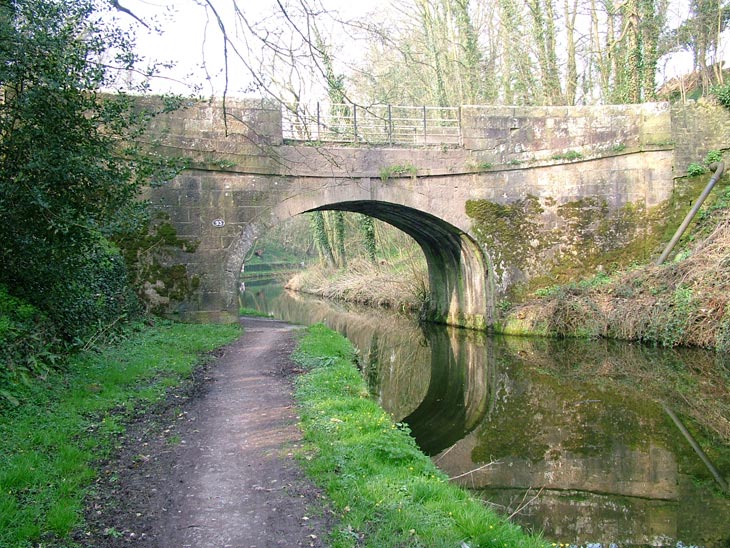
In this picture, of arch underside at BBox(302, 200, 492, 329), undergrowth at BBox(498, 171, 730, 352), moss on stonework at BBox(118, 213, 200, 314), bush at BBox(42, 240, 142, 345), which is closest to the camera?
bush at BBox(42, 240, 142, 345)

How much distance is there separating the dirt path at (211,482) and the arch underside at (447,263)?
24.3 ft

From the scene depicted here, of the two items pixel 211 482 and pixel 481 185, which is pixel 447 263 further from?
pixel 211 482

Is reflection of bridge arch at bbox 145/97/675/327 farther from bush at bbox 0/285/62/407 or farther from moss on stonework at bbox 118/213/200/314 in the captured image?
bush at bbox 0/285/62/407

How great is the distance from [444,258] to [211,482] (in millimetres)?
11898

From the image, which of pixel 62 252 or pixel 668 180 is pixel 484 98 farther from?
pixel 62 252

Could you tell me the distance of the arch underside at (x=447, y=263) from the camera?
13641 millimetres

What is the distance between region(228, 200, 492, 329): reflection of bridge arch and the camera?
12867 mm

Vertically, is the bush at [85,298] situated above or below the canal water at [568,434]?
above

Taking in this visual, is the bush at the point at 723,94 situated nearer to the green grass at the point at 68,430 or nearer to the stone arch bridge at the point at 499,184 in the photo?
the stone arch bridge at the point at 499,184

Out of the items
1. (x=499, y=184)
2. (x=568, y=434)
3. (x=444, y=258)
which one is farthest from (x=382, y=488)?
(x=444, y=258)

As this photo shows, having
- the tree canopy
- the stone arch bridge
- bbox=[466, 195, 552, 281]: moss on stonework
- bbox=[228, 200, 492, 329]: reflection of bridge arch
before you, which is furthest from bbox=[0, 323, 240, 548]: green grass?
bbox=[466, 195, 552, 281]: moss on stonework

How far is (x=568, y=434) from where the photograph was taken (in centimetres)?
670

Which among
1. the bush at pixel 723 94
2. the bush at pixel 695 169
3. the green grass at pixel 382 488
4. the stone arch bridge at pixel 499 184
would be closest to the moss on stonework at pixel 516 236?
the stone arch bridge at pixel 499 184

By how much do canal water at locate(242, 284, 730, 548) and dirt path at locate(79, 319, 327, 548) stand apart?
169cm
